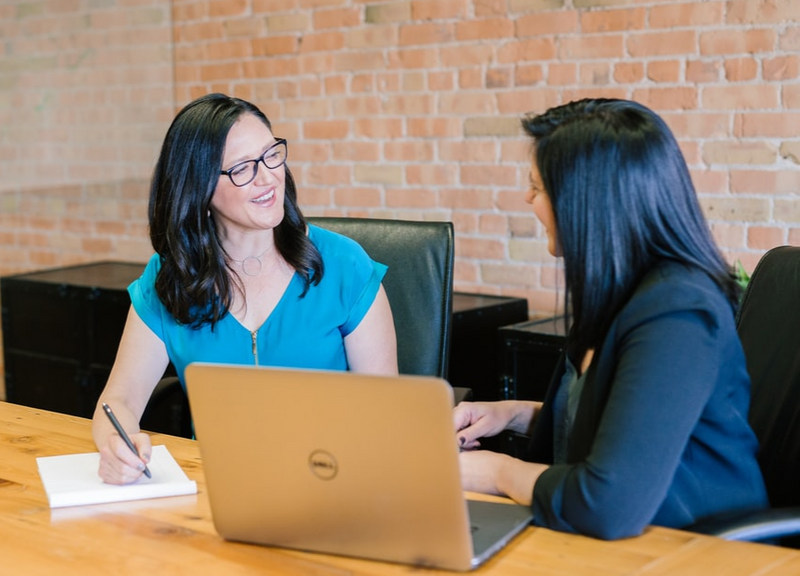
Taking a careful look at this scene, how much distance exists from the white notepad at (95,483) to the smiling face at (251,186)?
0.53 metres

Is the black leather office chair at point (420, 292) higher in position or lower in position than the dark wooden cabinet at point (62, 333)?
higher

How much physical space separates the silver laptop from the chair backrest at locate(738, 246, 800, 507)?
2.07 feet

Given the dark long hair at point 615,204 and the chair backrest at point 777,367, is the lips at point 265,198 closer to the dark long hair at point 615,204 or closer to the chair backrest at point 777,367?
the dark long hair at point 615,204

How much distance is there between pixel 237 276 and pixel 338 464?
3.15 feet

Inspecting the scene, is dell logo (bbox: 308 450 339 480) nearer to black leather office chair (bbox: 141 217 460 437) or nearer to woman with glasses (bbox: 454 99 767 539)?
woman with glasses (bbox: 454 99 767 539)

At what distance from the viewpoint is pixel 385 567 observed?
120 cm

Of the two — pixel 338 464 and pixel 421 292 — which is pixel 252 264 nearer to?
pixel 421 292

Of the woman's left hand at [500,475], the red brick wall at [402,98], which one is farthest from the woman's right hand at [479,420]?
the red brick wall at [402,98]

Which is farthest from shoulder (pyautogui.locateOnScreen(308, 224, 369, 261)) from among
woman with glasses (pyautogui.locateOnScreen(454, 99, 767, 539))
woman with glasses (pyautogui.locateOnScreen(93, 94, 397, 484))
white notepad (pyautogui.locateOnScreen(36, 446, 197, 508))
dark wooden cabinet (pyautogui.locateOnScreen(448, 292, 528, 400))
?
dark wooden cabinet (pyautogui.locateOnScreen(448, 292, 528, 400))

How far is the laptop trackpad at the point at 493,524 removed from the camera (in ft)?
4.00

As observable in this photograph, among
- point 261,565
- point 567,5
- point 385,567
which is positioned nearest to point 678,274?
point 385,567

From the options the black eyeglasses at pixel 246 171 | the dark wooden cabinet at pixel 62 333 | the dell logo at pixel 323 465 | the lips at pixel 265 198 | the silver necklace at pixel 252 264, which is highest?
the black eyeglasses at pixel 246 171

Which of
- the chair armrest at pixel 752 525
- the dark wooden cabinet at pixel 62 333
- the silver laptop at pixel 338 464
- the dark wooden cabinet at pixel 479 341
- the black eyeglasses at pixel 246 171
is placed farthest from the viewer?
the dark wooden cabinet at pixel 62 333

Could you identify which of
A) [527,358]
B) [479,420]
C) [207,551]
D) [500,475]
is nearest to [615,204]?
[500,475]
